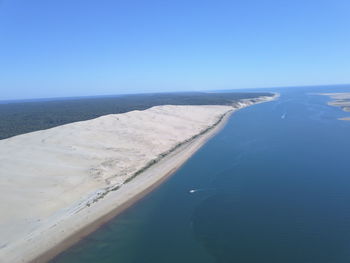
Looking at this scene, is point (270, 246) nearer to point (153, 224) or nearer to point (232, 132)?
point (153, 224)

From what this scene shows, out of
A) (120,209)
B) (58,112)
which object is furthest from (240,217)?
(58,112)

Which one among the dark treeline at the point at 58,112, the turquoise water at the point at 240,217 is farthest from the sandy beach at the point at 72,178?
the dark treeline at the point at 58,112

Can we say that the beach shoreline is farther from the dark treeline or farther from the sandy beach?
the dark treeline

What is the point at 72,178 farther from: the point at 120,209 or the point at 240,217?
the point at 240,217

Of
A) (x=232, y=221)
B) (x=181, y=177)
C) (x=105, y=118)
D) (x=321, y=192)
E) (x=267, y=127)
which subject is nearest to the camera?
(x=232, y=221)

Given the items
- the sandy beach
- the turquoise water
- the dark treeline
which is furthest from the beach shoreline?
the dark treeline

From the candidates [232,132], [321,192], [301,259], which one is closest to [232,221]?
[301,259]
